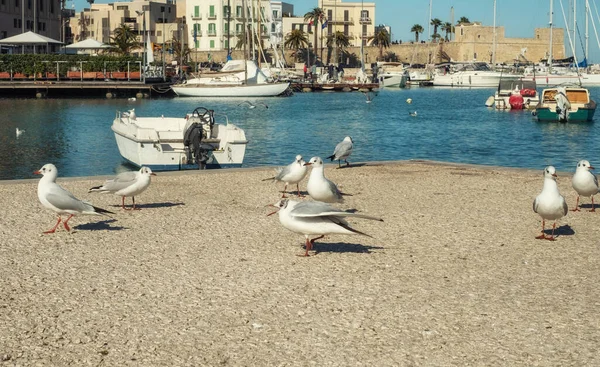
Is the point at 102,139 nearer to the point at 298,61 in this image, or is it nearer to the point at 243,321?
the point at 243,321

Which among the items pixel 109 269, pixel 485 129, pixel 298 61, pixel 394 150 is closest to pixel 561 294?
pixel 109 269

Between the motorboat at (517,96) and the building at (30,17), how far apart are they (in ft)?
147

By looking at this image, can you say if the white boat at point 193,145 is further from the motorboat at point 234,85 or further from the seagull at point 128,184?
the motorboat at point 234,85

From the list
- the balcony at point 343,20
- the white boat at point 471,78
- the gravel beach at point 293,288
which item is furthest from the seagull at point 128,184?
the balcony at point 343,20

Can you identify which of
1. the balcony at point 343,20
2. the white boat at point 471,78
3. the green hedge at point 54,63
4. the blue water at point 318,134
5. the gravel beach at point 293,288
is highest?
the balcony at point 343,20

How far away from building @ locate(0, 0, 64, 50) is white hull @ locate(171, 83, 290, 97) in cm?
1854

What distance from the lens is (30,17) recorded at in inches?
3644

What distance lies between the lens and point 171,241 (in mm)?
11250

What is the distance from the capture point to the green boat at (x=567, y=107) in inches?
1718

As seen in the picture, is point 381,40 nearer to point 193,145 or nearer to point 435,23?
point 435,23

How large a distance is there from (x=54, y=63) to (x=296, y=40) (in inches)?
2352

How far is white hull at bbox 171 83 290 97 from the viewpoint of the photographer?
7206 centimetres

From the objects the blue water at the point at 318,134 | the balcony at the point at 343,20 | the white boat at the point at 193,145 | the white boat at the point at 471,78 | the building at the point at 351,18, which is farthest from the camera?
the balcony at the point at 343,20

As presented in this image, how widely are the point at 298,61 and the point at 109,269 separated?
396 ft
